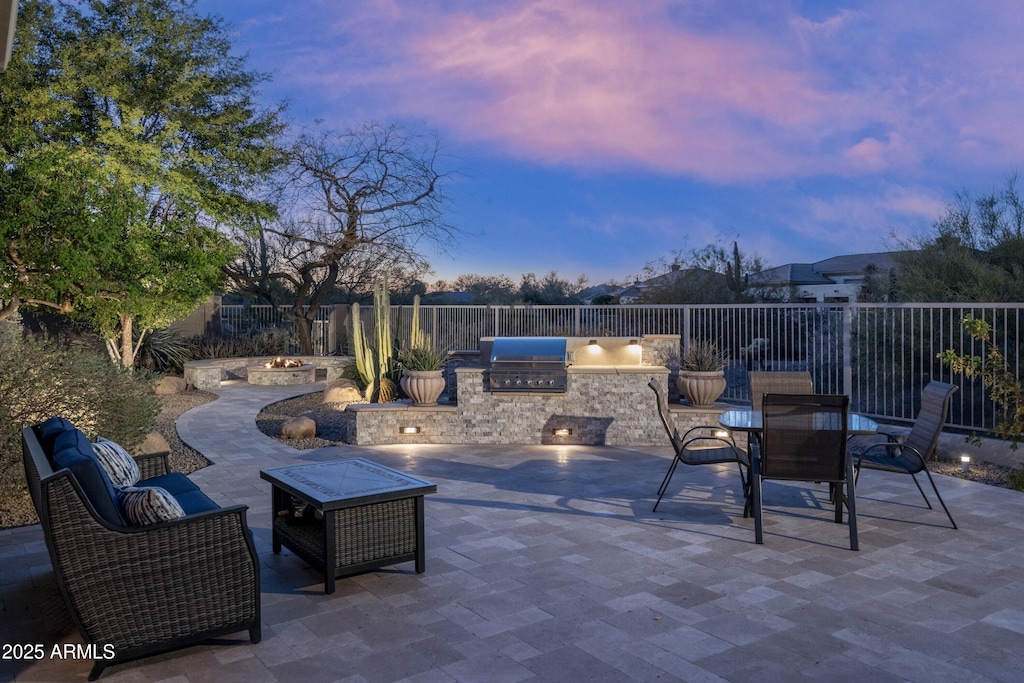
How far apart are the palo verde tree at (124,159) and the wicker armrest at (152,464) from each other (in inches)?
183

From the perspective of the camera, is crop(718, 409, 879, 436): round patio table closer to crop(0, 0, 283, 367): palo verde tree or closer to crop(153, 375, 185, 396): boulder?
crop(0, 0, 283, 367): palo verde tree

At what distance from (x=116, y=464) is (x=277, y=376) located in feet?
36.5

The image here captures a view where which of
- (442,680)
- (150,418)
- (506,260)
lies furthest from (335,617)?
(506,260)

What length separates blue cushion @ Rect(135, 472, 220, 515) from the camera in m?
3.95

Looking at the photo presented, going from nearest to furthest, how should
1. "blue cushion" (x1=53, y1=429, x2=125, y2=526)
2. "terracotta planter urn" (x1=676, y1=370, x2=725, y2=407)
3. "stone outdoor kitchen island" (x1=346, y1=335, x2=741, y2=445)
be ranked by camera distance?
"blue cushion" (x1=53, y1=429, x2=125, y2=526)
"stone outdoor kitchen island" (x1=346, y1=335, x2=741, y2=445)
"terracotta planter urn" (x1=676, y1=370, x2=725, y2=407)

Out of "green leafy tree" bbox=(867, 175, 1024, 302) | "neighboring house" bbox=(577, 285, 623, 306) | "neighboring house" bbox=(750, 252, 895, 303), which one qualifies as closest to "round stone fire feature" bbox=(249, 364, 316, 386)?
"green leafy tree" bbox=(867, 175, 1024, 302)

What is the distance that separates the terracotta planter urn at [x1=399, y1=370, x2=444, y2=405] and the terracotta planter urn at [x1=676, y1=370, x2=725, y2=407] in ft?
9.57

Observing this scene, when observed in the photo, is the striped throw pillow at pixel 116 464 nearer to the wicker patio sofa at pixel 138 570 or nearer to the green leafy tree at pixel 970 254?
the wicker patio sofa at pixel 138 570

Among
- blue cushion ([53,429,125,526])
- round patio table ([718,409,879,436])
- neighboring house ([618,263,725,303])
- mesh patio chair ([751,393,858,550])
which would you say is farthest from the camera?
neighboring house ([618,263,725,303])

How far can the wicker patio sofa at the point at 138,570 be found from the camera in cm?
292

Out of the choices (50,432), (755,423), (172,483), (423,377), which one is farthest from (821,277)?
(50,432)

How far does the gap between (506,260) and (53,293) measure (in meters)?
18.7

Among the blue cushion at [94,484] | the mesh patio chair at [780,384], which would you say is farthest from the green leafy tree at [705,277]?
the blue cushion at [94,484]

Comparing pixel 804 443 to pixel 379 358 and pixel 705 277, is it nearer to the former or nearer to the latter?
pixel 379 358
